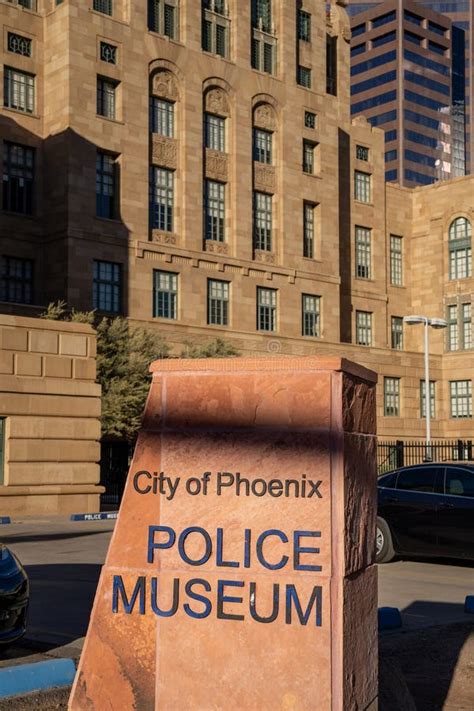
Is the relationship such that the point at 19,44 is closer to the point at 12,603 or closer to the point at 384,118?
the point at 12,603

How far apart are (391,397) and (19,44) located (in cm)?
2859

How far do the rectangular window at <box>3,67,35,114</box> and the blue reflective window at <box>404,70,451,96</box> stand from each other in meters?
134

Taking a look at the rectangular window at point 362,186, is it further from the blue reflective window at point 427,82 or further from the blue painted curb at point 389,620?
the blue reflective window at point 427,82

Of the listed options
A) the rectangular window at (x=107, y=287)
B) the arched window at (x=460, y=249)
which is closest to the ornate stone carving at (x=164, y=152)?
the rectangular window at (x=107, y=287)

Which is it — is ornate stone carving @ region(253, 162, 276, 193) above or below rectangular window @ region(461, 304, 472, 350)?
above

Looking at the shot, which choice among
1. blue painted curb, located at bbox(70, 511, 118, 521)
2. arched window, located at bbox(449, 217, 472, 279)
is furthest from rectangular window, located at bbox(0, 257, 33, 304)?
arched window, located at bbox(449, 217, 472, 279)

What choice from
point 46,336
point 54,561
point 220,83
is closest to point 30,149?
point 220,83

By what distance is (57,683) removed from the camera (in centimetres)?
694

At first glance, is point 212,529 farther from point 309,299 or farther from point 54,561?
point 309,299

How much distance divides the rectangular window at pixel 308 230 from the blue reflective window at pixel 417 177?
114 meters

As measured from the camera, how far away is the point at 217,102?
56.3 metres

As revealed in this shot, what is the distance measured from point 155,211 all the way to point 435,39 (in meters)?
143

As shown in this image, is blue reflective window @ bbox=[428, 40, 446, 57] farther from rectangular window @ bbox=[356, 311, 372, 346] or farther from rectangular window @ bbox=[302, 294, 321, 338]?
rectangular window @ bbox=[302, 294, 321, 338]

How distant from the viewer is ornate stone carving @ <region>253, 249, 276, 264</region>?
188 ft
